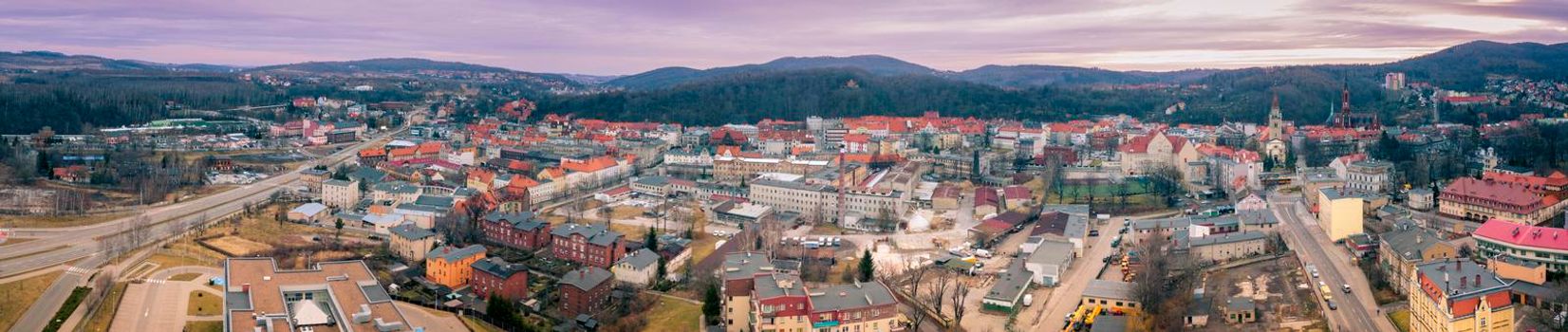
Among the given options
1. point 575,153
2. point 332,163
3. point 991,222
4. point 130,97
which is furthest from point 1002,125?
point 130,97

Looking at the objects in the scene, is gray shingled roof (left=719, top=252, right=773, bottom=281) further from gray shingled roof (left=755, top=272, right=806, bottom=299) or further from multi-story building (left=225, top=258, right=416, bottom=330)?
multi-story building (left=225, top=258, right=416, bottom=330)

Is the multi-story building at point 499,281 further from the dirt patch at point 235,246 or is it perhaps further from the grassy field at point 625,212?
the grassy field at point 625,212

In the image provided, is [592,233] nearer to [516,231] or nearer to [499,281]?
[516,231]

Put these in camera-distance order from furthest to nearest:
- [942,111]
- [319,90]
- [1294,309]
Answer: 1. [319,90]
2. [942,111]
3. [1294,309]

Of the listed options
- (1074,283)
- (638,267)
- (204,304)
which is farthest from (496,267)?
(1074,283)

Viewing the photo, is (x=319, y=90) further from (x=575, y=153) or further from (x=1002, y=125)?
(x=1002, y=125)

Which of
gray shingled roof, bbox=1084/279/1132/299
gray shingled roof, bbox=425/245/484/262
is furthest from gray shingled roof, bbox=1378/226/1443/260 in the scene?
gray shingled roof, bbox=425/245/484/262

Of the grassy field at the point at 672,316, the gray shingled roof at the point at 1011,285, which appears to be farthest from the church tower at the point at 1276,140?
the grassy field at the point at 672,316
